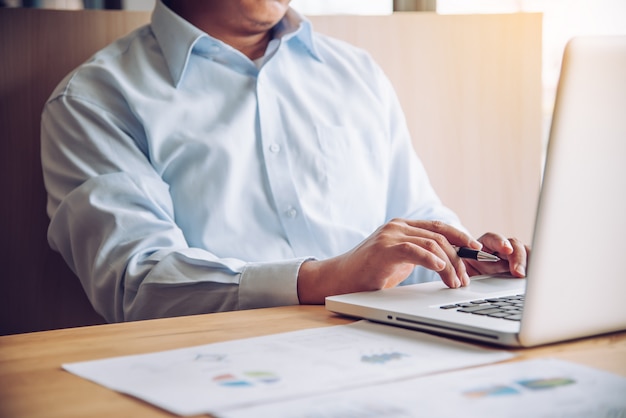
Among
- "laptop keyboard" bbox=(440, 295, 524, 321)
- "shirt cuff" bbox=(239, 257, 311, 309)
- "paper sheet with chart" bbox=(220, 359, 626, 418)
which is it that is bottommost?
"shirt cuff" bbox=(239, 257, 311, 309)

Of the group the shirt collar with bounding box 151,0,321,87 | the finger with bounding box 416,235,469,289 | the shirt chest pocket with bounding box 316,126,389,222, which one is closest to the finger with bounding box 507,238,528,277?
the finger with bounding box 416,235,469,289

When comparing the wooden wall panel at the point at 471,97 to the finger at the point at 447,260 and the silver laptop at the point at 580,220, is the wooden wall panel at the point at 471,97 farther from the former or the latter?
the silver laptop at the point at 580,220

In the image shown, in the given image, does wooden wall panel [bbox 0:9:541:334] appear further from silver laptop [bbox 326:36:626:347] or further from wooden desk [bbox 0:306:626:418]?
silver laptop [bbox 326:36:626:347]

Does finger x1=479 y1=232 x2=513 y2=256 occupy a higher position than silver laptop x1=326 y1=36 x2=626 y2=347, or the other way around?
silver laptop x1=326 y1=36 x2=626 y2=347

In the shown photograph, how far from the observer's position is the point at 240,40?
155 cm

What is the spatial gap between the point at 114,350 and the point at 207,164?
68 centimetres

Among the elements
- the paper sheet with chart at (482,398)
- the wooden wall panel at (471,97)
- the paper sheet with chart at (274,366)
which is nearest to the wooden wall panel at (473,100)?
the wooden wall panel at (471,97)

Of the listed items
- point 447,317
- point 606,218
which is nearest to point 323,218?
point 447,317

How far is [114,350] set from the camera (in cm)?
71

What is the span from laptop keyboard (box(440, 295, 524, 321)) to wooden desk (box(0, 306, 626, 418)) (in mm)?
67

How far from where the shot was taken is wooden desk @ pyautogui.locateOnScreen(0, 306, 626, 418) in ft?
1.77

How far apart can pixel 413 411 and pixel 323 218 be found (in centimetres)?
95

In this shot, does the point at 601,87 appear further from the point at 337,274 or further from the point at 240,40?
the point at 240,40

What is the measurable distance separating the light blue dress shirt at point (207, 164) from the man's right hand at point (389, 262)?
0.16 metres
